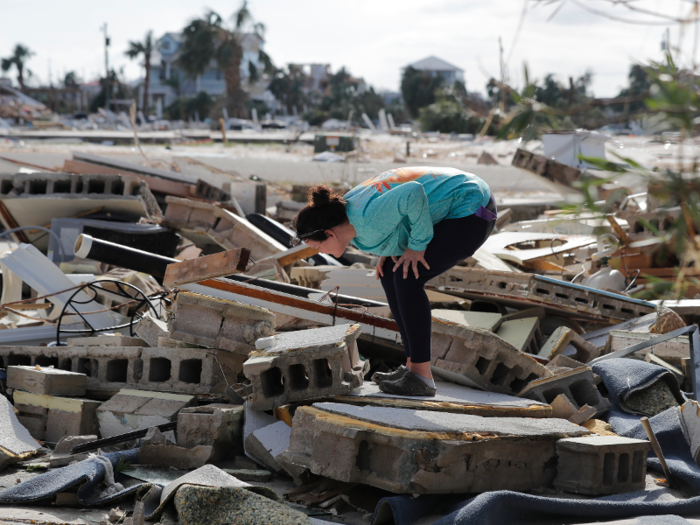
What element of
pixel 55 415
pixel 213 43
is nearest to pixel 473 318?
pixel 55 415

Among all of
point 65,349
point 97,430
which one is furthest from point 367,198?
point 65,349

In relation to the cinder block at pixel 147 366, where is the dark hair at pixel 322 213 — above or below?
above

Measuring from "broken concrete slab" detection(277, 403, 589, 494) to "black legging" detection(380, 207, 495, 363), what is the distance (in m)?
0.41

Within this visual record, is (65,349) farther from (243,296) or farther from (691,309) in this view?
(691,309)

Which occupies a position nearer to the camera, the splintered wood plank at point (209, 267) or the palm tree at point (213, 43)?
the splintered wood plank at point (209, 267)

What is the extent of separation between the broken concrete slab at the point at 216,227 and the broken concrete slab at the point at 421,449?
372cm

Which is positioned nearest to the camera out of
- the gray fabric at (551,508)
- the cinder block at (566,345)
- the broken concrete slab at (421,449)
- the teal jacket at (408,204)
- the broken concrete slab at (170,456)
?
the gray fabric at (551,508)

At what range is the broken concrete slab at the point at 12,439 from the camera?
11.5 ft

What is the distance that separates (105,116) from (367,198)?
5062cm

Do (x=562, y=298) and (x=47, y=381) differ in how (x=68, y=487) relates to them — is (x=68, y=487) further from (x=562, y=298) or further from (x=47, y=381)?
(x=562, y=298)

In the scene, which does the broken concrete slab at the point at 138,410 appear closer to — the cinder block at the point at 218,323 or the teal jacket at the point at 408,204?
the cinder block at the point at 218,323

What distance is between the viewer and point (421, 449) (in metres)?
2.68

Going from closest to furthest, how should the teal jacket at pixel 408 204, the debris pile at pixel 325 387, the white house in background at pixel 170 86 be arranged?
the debris pile at pixel 325 387, the teal jacket at pixel 408 204, the white house in background at pixel 170 86

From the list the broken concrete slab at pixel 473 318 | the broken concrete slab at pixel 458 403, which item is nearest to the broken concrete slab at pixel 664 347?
the broken concrete slab at pixel 473 318
